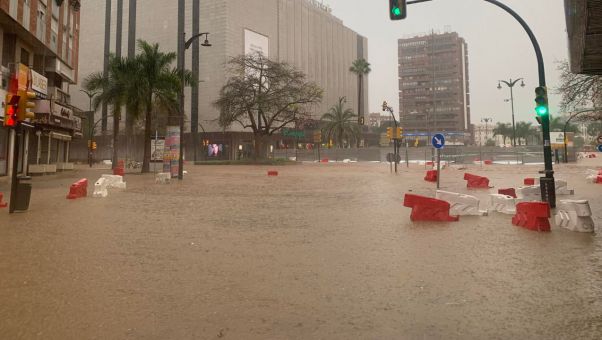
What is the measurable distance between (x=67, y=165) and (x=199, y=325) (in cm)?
3599

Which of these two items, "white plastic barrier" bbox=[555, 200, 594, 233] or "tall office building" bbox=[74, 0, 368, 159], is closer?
"white plastic barrier" bbox=[555, 200, 594, 233]

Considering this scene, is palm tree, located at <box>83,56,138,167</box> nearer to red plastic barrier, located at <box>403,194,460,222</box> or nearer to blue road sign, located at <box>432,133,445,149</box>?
blue road sign, located at <box>432,133,445,149</box>

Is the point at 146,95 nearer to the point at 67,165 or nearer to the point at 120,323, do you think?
the point at 67,165

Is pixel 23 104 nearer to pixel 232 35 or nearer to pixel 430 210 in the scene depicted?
pixel 430 210

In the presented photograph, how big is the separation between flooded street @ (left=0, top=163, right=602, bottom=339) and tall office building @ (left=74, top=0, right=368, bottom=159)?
61527 millimetres

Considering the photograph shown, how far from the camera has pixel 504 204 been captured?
373 inches

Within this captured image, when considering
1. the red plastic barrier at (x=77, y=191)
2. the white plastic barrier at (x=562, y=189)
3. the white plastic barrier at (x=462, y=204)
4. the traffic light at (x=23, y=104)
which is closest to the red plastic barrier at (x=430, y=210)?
the white plastic barrier at (x=462, y=204)

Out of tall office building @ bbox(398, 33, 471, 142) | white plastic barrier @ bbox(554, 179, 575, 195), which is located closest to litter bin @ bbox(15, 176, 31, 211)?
white plastic barrier @ bbox(554, 179, 575, 195)

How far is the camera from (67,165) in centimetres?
3356

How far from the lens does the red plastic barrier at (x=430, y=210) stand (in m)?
8.31

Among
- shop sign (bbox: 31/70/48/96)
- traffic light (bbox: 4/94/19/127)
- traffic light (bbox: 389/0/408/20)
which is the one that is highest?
shop sign (bbox: 31/70/48/96)

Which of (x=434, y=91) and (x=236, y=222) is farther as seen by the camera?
(x=434, y=91)

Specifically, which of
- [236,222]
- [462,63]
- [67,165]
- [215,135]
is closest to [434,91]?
[462,63]

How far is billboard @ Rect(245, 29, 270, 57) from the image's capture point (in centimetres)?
7400
